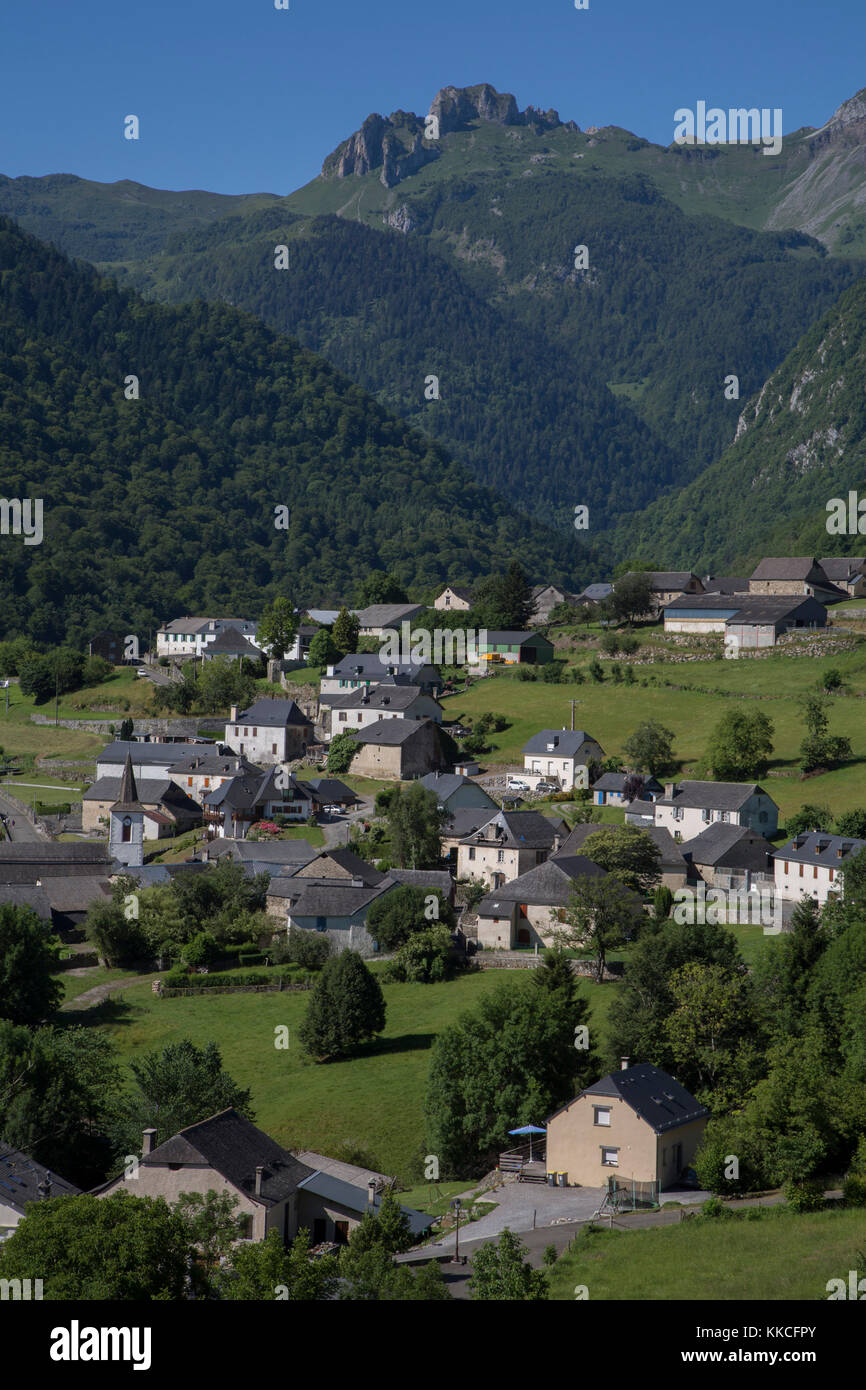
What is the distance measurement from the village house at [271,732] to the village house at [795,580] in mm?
42115

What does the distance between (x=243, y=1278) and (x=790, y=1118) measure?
16200 mm

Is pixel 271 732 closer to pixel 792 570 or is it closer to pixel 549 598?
pixel 792 570

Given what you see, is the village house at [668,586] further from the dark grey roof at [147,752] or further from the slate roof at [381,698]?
the dark grey roof at [147,752]

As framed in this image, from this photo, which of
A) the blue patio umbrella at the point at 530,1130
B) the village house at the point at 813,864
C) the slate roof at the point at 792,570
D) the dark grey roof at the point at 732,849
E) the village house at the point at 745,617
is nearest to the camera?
the blue patio umbrella at the point at 530,1130

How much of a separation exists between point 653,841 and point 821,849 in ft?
25.9

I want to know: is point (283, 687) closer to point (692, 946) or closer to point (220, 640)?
point (220, 640)

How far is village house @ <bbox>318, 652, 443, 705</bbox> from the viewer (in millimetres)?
103688

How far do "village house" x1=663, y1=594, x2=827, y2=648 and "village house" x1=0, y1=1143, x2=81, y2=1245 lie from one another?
254 ft

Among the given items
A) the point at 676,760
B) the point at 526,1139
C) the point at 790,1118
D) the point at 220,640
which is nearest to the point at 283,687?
the point at 220,640

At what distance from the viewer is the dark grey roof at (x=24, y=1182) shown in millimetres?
33094

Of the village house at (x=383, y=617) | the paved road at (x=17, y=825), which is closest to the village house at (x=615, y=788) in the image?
the paved road at (x=17, y=825)

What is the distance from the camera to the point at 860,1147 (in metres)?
34.9

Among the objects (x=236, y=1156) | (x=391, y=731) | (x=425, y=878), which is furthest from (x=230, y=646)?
(x=236, y=1156)

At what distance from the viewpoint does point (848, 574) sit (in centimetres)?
12738
